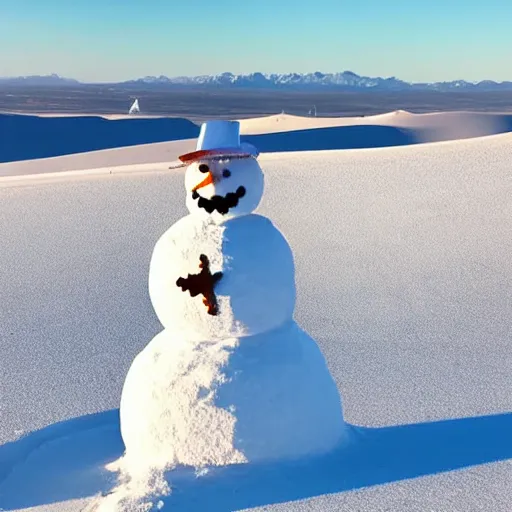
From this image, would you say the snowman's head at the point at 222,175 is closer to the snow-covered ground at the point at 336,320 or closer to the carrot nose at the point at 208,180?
the carrot nose at the point at 208,180

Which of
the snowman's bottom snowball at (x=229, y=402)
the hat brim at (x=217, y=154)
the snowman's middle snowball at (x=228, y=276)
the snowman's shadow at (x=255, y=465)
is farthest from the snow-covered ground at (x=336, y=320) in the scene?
the hat brim at (x=217, y=154)

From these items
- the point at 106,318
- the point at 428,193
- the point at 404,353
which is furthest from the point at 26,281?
the point at 428,193

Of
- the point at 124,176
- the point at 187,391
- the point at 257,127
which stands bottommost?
the point at 257,127

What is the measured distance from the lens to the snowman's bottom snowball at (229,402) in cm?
364

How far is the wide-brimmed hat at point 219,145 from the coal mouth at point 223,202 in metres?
0.18

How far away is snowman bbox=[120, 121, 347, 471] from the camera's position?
11.9ft

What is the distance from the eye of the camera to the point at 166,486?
356cm

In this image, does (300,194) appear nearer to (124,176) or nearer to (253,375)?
(124,176)

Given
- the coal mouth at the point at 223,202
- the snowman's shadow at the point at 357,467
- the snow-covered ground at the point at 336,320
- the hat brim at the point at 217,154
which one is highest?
the hat brim at the point at 217,154

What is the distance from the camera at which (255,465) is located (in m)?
3.70

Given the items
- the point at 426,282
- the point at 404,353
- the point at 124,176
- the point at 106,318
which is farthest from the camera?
the point at 124,176

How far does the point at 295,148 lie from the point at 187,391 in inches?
799

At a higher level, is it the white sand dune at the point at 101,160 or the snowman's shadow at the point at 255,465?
the snowman's shadow at the point at 255,465

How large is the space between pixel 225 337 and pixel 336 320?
9.67 ft
